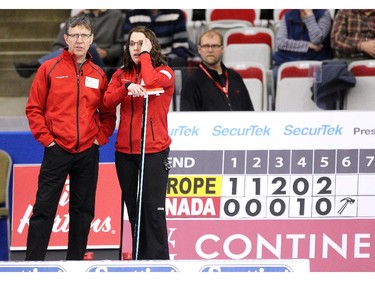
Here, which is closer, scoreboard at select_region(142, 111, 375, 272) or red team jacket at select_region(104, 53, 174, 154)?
red team jacket at select_region(104, 53, 174, 154)

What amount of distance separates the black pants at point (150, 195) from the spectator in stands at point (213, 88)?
138 cm

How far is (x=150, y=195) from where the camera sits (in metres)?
8.03

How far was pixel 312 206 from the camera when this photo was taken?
8.88m

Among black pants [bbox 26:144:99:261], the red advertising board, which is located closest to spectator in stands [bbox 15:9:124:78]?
the red advertising board

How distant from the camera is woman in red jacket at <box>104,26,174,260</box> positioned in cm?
801

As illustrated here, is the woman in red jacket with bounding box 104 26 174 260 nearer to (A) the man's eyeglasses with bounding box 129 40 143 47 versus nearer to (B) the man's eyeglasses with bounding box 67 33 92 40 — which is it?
(A) the man's eyeglasses with bounding box 129 40 143 47

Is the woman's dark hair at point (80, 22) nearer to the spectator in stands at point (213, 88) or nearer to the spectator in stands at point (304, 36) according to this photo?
the spectator in stands at point (213, 88)

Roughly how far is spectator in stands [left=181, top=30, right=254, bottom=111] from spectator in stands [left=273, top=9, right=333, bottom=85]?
1752 mm

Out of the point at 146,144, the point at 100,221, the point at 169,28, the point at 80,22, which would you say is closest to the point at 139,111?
the point at 146,144

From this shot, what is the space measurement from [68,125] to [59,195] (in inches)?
18.9

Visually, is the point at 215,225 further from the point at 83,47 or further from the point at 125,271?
the point at 125,271

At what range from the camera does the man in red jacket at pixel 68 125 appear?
803cm

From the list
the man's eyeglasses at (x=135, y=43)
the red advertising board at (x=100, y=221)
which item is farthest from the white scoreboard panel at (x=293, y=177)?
the man's eyeglasses at (x=135, y=43)

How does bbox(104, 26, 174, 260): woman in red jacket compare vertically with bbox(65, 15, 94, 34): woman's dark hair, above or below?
below
